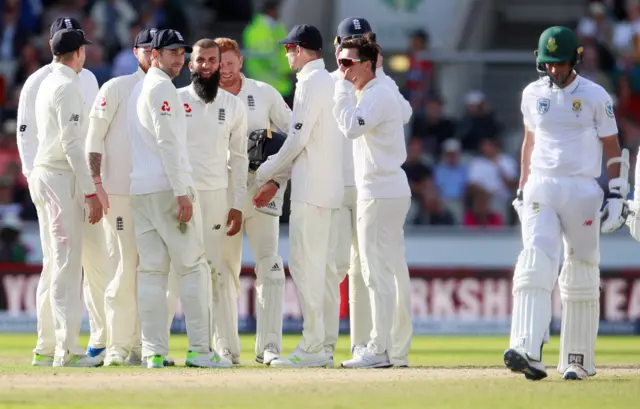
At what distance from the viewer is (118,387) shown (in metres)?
8.93

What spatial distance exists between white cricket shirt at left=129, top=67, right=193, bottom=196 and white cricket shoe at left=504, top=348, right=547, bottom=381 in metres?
2.44

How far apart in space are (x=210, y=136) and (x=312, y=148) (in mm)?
737

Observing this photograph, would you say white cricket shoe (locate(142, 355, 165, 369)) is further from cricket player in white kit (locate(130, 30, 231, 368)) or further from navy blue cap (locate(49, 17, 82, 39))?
navy blue cap (locate(49, 17, 82, 39))

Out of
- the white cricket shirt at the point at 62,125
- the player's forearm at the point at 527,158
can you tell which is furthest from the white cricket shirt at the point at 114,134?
the player's forearm at the point at 527,158

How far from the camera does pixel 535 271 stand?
934 centimetres

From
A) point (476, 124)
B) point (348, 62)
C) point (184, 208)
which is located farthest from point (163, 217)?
point (476, 124)

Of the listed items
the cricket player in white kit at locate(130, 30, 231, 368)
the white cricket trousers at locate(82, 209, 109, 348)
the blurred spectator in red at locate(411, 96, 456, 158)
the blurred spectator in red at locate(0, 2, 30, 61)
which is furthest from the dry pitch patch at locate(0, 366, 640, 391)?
the blurred spectator in red at locate(0, 2, 30, 61)

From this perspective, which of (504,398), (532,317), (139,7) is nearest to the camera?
(504,398)

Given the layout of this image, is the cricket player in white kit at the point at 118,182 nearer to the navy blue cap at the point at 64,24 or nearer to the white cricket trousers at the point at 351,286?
the navy blue cap at the point at 64,24

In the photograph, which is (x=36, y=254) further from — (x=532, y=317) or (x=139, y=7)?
(x=532, y=317)

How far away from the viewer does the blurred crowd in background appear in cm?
1797

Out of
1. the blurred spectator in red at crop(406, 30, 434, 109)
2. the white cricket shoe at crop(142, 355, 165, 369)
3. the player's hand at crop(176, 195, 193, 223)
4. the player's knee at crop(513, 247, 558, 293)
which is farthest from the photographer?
the blurred spectator in red at crop(406, 30, 434, 109)

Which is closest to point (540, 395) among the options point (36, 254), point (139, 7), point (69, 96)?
point (69, 96)

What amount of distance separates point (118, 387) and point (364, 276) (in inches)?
94.7
